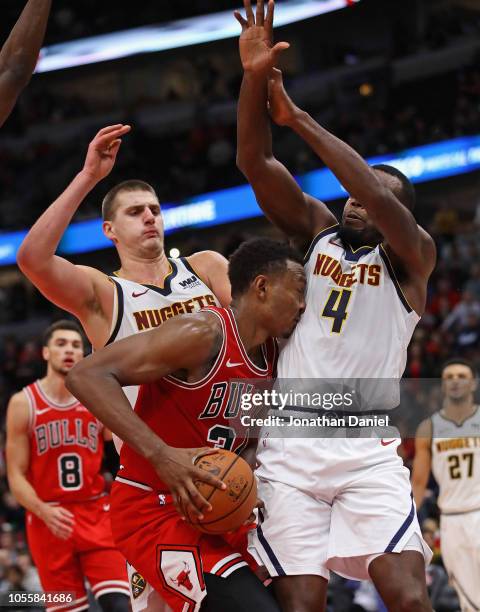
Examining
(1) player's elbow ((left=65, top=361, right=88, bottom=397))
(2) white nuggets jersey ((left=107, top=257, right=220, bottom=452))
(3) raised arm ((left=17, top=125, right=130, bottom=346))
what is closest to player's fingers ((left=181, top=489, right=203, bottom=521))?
(1) player's elbow ((left=65, top=361, right=88, bottom=397))

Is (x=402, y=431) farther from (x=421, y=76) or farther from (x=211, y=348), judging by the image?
(x=421, y=76)

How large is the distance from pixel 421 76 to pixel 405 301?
1553 centimetres

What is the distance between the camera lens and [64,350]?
296 inches

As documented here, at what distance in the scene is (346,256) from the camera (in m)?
4.65

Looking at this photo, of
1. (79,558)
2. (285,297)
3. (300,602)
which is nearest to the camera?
(300,602)

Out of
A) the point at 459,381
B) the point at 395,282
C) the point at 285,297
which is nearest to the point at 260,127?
the point at 285,297


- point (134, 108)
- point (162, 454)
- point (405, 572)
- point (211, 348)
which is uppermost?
point (134, 108)

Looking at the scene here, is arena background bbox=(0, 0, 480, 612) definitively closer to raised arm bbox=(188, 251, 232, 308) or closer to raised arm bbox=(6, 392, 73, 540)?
raised arm bbox=(6, 392, 73, 540)

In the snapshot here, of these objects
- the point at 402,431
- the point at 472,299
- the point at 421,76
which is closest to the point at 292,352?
the point at 402,431

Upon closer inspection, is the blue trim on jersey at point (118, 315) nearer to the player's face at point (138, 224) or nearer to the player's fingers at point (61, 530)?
the player's face at point (138, 224)

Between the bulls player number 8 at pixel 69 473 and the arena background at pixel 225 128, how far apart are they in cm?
576

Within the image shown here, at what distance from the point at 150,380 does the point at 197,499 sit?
0.51m

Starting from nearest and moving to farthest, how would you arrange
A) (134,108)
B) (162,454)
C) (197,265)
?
1. (162,454)
2. (197,265)
3. (134,108)

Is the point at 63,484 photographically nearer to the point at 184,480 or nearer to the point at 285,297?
the point at 285,297
